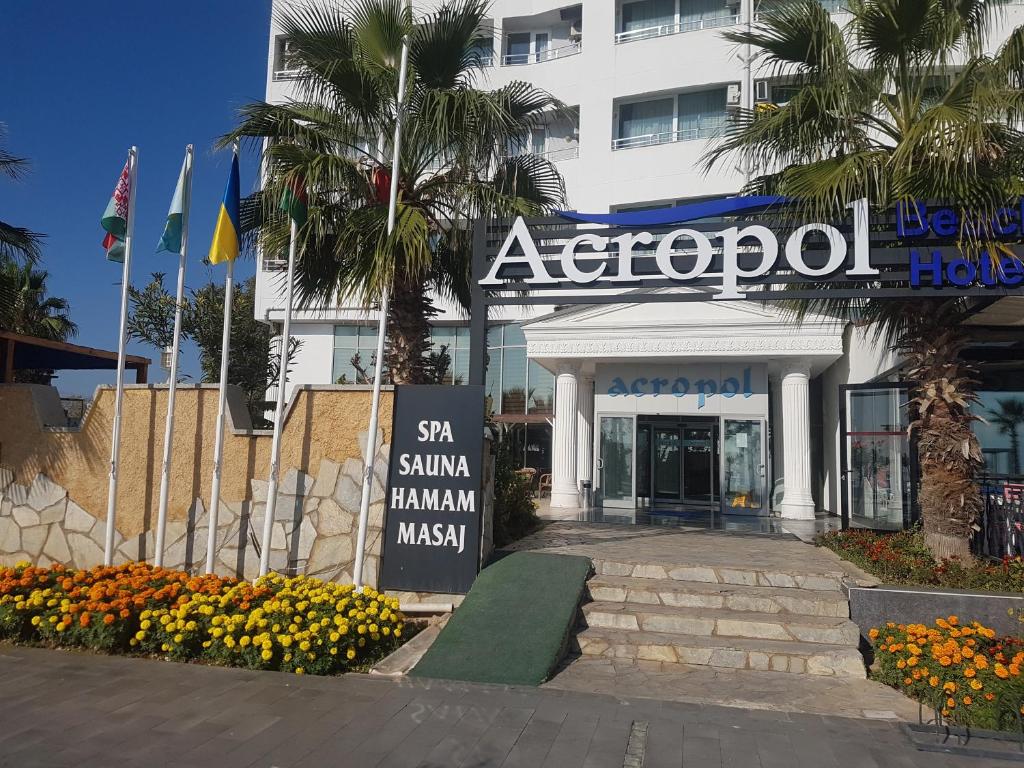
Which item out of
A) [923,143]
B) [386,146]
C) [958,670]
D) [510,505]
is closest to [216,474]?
[510,505]

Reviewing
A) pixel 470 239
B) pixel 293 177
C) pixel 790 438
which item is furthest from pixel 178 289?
pixel 790 438

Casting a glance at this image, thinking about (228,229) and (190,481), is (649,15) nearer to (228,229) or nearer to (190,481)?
(228,229)

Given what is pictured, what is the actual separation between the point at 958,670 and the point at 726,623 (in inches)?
80.9

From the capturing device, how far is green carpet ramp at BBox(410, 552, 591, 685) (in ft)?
20.9

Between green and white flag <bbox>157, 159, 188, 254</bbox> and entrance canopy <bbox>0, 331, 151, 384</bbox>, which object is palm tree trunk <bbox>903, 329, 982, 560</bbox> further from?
entrance canopy <bbox>0, 331, 151, 384</bbox>

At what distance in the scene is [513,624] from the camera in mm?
7078

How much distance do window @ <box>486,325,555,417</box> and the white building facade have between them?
2.2 inches

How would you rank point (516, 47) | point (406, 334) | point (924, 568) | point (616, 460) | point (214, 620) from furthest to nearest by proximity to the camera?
1. point (516, 47)
2. point (616, 460)
3. point (406, 334)
4. point (924, 568)
5. point (214, 620)

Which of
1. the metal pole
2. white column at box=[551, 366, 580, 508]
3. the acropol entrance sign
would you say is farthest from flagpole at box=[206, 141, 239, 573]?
white column at box=[551, 366, 580, 508]

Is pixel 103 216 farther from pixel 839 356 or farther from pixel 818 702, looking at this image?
pixel 839 356

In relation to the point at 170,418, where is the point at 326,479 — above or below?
below

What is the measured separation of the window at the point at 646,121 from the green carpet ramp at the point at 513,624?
18.8 m

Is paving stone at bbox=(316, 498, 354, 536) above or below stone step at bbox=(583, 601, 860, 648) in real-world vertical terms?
above

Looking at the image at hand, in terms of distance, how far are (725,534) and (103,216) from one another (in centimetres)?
991
